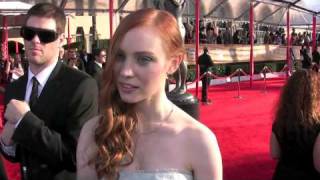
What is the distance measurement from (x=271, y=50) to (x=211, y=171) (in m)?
25.2

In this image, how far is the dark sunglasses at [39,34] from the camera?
232 cm

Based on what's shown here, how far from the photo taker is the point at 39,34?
2.32 meters

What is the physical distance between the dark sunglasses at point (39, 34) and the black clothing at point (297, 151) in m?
1.65

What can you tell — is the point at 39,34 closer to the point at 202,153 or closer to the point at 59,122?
the point at 59,122

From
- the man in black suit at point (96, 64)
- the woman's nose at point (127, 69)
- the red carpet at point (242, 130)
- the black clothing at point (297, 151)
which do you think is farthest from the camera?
the man in black suit at point (96, 64)

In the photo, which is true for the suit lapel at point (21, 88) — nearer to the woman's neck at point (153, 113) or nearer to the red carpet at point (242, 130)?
A: the woman's neck at point (153, 113)

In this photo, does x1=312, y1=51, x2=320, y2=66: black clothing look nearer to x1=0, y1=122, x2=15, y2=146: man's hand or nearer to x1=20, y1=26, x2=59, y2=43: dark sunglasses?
x1=20, y1=26, x2=59, y2=43: dark sunglasses

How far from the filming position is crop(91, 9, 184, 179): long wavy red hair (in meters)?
1.63

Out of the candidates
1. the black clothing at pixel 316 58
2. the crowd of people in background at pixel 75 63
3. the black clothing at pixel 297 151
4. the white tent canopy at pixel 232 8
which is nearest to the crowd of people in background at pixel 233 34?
the white tent canopy at pixel 232 8

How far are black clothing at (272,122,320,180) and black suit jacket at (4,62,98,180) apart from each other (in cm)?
142

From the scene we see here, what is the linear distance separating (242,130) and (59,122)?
7.27 meters

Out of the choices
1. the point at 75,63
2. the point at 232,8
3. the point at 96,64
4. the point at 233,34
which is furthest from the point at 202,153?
the point at 232,8

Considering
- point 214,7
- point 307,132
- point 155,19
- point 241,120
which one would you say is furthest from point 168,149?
point 214,7

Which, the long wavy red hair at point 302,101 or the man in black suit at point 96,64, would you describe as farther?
the man in black suit at point 96,64
